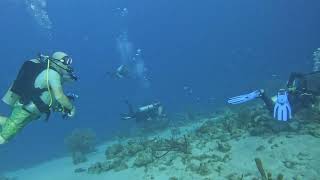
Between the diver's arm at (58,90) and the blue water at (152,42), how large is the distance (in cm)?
4535

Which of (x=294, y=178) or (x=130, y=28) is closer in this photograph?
(x=294, y=178)

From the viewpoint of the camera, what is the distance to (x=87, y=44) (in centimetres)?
13850

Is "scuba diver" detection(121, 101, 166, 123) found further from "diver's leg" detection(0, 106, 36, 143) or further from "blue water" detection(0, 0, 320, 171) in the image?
"blue water" detection(0, 0, 320, 171)

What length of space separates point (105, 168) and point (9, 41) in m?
80.7

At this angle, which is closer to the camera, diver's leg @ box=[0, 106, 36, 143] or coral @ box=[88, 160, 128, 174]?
diver's leg @ box=[0, 106, 36, 143]

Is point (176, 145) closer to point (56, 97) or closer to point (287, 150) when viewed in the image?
point (287, 150)

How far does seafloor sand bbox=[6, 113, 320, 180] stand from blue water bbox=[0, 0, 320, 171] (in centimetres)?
4273

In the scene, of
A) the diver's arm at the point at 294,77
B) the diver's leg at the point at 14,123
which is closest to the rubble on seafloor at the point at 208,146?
the diver's arm at the point at 294,77

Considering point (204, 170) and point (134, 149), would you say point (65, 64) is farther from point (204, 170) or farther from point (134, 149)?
point (134, 149)

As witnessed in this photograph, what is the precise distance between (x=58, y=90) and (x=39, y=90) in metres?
0.39


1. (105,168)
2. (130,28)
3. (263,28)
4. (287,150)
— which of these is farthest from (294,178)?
(263,28)

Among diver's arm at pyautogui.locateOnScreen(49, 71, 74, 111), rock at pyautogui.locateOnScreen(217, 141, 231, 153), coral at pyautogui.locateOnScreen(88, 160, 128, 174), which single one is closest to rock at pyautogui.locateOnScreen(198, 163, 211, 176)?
rock at pyautogui.locateOnScreen(217, 141, 231, 153)

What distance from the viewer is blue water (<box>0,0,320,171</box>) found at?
81.4m

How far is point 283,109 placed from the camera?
10.4m
